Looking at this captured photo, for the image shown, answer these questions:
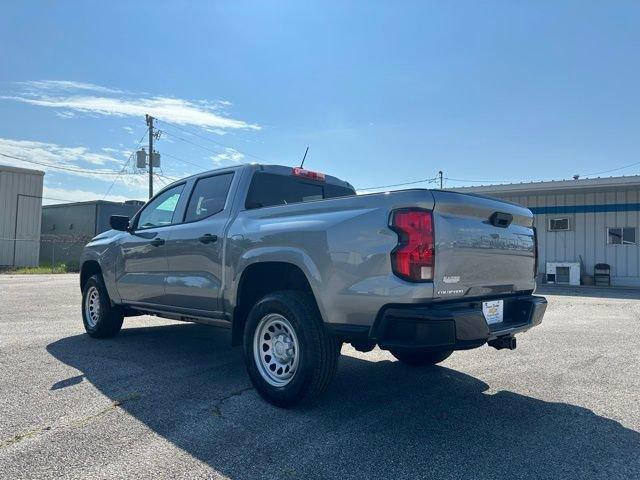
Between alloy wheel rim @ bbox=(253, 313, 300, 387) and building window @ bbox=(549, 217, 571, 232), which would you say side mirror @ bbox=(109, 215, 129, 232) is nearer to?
alloy wheel rim @ bbox=(253, 313, 300, 387)

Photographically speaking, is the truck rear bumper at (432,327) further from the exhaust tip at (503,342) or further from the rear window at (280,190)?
the rear window at (280,190)

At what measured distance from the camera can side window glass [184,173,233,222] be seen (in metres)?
4.93

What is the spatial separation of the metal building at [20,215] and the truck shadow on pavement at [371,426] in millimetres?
22403

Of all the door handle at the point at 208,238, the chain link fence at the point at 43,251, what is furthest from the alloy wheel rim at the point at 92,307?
the chain link fence at the point at 43,251

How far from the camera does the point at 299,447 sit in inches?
124

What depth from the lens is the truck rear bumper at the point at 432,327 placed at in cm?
311

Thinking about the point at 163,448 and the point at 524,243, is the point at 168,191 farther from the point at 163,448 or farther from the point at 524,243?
the point at 524,243

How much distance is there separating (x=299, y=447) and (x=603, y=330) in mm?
6662

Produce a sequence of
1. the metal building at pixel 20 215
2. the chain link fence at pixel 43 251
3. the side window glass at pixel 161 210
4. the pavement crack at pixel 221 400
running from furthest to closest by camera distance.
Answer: the chain link fence at pixel 43 251
the metal building at pixel 20 215
the side window glass at pixel 161 210
the pavement crack at pixel 221 400

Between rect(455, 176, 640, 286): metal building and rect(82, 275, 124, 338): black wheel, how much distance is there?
546 inches

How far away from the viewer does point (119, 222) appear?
238 inches

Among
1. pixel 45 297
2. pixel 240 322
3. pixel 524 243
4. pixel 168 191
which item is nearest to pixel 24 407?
pixel 240 322

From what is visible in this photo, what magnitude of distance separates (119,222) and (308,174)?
2.47m

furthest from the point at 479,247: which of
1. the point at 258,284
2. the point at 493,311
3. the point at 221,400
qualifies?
the point at 221,400
